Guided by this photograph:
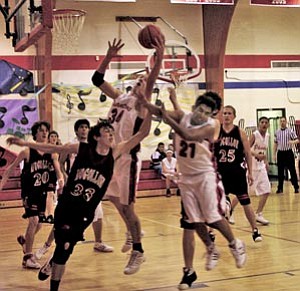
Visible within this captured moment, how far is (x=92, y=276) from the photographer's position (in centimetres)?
657

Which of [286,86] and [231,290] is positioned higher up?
[286,86]

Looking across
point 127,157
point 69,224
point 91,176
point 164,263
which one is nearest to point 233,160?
point 164,263

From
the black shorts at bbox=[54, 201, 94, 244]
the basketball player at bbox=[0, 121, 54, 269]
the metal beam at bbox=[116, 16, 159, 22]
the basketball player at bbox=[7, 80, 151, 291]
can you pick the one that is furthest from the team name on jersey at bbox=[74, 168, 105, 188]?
the metal beam at bbox=[116, 16, 159, 22]

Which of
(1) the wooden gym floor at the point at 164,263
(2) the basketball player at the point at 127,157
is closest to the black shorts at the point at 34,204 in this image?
(1) the wooden gym floor at the point at 164,263

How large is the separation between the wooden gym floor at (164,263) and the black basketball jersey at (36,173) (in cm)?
91

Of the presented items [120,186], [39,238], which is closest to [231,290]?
[120,186]

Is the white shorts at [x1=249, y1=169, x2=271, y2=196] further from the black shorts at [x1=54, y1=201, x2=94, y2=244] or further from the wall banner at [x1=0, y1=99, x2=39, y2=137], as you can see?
the wall banner at [x1=0, y1=99, x2=39, y2=137]

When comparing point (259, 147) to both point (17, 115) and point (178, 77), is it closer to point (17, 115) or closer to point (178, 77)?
point (178, 77)

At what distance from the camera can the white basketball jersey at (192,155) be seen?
5.30 metres

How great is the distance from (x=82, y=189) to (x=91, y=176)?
0.13 metres

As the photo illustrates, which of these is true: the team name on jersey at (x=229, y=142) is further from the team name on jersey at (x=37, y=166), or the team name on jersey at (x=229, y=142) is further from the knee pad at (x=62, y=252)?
the knee pad at (x=62, y=252)

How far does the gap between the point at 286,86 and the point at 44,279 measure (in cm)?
1377

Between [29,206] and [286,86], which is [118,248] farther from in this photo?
[286,86]

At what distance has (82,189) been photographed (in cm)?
534
